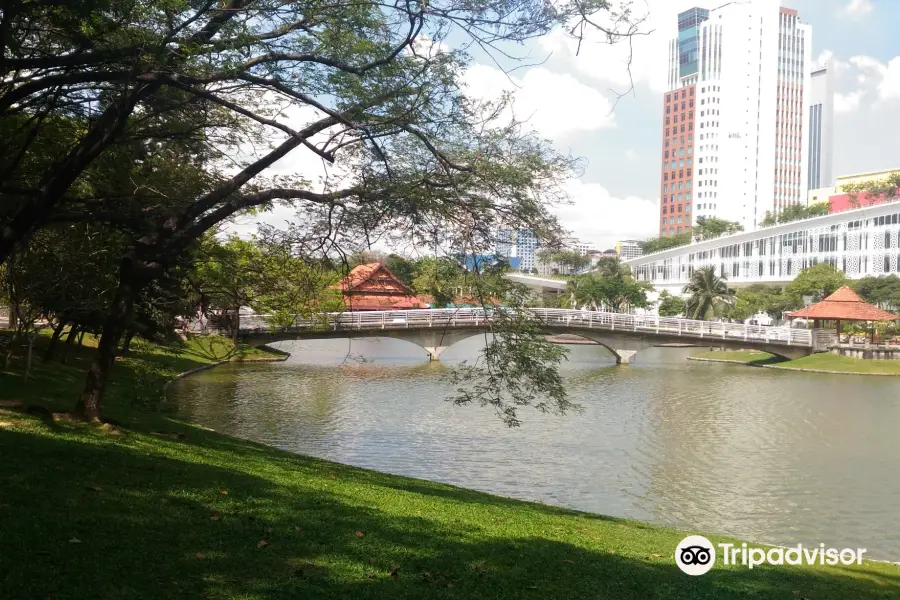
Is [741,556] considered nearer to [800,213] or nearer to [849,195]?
[849,195]

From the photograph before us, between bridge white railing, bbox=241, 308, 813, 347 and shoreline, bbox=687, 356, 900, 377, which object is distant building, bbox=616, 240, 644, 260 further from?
bridge white railing, bbox=241, 308, 813, 347

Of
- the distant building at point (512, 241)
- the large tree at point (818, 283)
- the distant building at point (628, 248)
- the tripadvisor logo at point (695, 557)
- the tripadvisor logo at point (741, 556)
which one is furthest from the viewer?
the distant building at point (628, 248)

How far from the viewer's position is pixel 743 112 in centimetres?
8706

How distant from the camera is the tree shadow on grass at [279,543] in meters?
3.71

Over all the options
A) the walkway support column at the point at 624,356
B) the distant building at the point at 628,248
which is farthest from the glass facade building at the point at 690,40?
the walkway support column at the point at 624,356

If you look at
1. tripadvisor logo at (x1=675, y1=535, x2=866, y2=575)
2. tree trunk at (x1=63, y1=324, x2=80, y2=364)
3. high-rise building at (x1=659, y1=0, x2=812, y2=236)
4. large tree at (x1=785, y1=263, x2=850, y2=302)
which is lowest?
tripadvisor logo at (x1=675, y1=535, x2=866, y2=575)

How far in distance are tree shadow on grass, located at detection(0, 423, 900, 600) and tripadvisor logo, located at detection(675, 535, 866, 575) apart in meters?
0.19

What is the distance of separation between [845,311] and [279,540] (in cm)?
3660

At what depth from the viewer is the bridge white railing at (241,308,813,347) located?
28797 millimetres

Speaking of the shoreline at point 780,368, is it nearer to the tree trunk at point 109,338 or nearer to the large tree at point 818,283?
the large tree at point 818,283

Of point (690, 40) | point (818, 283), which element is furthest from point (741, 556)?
point (690, 40)

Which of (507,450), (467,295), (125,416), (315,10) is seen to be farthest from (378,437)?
(315,10)

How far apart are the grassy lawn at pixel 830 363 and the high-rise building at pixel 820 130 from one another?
87484 mm

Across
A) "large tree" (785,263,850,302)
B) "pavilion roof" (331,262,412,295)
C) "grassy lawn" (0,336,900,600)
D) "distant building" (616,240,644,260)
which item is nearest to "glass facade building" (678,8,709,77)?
"distant building" (616,240,644,260)
